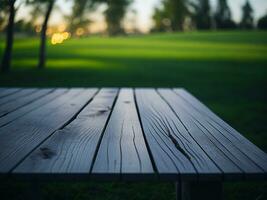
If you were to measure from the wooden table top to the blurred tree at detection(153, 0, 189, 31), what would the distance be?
286ft

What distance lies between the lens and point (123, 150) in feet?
4.97

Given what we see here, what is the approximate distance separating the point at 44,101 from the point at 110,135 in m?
1.40

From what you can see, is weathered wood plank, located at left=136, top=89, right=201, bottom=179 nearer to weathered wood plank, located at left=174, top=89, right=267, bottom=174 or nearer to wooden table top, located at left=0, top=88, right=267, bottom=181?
wooden table top, located at left=0, top=88, right=267, bottom=181

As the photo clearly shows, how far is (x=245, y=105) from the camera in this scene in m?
6.68

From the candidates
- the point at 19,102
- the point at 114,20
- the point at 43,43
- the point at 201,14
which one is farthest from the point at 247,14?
the point at 19,102

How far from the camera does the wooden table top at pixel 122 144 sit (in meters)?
1.24

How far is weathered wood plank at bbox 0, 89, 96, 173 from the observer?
142cm

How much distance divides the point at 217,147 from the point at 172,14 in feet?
290

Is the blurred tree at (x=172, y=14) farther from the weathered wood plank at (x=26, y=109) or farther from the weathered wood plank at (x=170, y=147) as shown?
the weathered wood plank at (x=170, y=147)

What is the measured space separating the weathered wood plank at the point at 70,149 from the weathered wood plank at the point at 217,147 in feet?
1.87
